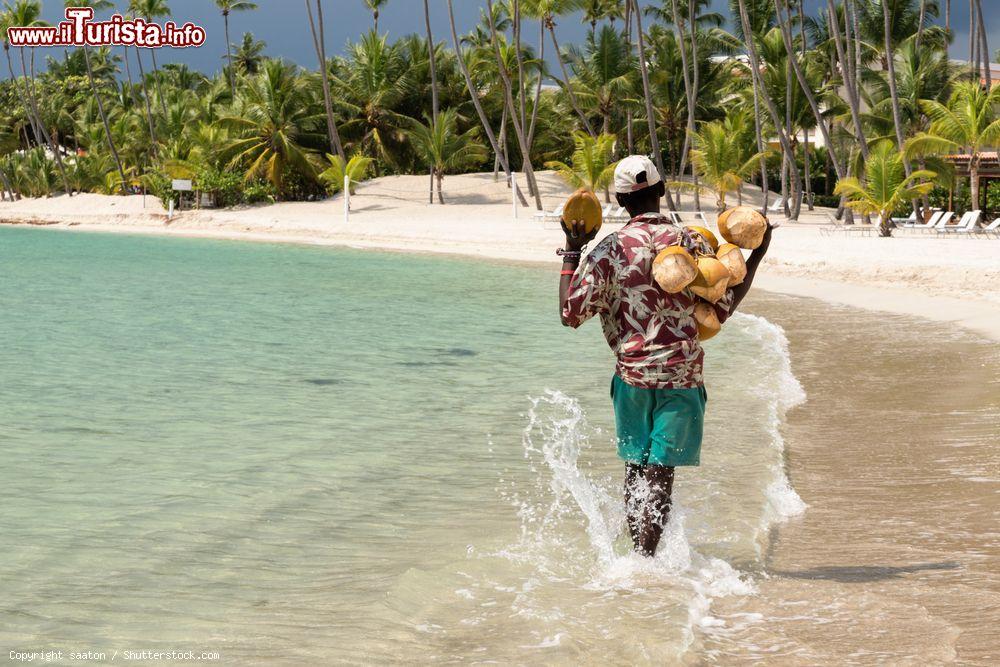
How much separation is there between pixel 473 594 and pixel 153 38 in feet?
195

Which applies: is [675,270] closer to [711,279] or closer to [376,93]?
[711,279]

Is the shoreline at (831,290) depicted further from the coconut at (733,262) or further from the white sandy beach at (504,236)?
the coconut at (733,262)

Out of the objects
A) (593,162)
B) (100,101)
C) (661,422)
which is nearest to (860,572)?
(661,422)

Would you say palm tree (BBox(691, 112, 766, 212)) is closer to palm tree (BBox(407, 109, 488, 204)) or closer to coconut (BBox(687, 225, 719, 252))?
palm tree (BBox(407, 109, 488, 204))

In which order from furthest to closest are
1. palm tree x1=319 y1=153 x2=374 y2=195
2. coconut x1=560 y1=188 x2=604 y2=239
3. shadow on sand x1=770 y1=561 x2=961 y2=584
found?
palm tree x1=319 y1=153 x2=374 y2=195 → shadow on sand x1=770 y1=561 x2=961 y2=584 → coconut x1=560 y1=188 x2=604 y2=239

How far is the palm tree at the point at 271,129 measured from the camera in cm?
4403

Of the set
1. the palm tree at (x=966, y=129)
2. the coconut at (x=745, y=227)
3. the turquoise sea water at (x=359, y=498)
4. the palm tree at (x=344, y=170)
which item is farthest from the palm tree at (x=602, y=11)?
the coconut at (x=745, y=227)

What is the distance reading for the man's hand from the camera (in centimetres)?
372

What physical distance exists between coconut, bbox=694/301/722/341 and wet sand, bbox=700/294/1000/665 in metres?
1.05

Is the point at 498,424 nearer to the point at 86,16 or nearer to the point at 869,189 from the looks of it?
the point at 869,189

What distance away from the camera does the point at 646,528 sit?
4.12 meters

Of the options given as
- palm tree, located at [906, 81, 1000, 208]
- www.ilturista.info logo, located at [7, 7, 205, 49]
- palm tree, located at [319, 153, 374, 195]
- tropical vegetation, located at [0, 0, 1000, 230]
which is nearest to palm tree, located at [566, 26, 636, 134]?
tropical vegetation, located at [0, 0, 1000, 230]

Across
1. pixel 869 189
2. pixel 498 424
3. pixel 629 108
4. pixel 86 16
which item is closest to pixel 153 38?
pixel 86 16

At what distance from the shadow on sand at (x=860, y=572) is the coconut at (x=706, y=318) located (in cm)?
119
